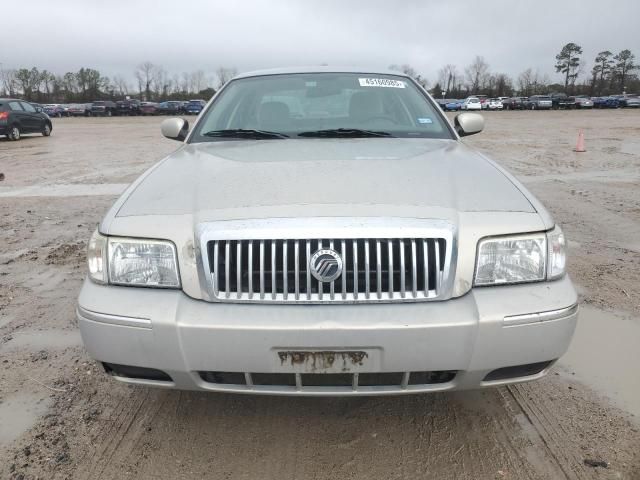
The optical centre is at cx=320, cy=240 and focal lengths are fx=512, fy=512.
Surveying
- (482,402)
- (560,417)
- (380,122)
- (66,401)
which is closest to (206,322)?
(66,401)

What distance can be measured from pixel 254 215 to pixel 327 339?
0.52m

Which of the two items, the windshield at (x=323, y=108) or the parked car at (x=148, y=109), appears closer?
the windshield at (x=323, y=108)

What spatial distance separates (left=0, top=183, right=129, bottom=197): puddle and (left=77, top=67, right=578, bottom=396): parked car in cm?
626

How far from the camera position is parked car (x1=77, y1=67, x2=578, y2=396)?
1.78 m

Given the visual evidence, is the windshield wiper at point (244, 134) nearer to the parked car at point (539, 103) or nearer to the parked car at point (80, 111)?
the parked car at point (80, 111)

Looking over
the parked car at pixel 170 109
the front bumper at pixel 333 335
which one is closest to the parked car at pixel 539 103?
the parked car at pixel 170 109

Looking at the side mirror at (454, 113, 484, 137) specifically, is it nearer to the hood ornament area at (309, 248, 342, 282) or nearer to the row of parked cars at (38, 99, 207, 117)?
the hood ornament area at (309, 248, 342, 282)

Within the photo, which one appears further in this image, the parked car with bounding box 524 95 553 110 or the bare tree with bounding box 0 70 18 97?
the bare tree with bounding box 0 70 18 97

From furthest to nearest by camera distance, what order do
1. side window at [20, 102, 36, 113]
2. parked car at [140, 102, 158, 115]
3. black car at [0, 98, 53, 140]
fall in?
1. parked car at [140, 102, 158, 115]
2. side window at [20, 102, 36, 113]
3. black car at [0, 98, 53, 140]

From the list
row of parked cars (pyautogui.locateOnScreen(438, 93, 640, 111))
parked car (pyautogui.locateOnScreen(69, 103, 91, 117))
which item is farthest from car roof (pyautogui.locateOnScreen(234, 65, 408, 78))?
parked car (pyautogui.locateOnScreen(69, 103, 91, 117))

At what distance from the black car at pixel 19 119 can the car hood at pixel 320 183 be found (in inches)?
723

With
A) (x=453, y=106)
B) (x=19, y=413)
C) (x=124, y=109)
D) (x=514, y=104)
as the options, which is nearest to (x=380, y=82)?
(x=19, y=413)

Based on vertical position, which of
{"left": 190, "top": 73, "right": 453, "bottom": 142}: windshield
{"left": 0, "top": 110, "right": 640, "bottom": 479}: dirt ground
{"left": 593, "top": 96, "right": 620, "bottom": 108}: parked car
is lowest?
{"left": 593, "top": 96, "right": 620, "bottom": 108}: parked car

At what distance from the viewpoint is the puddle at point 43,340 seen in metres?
3.04
